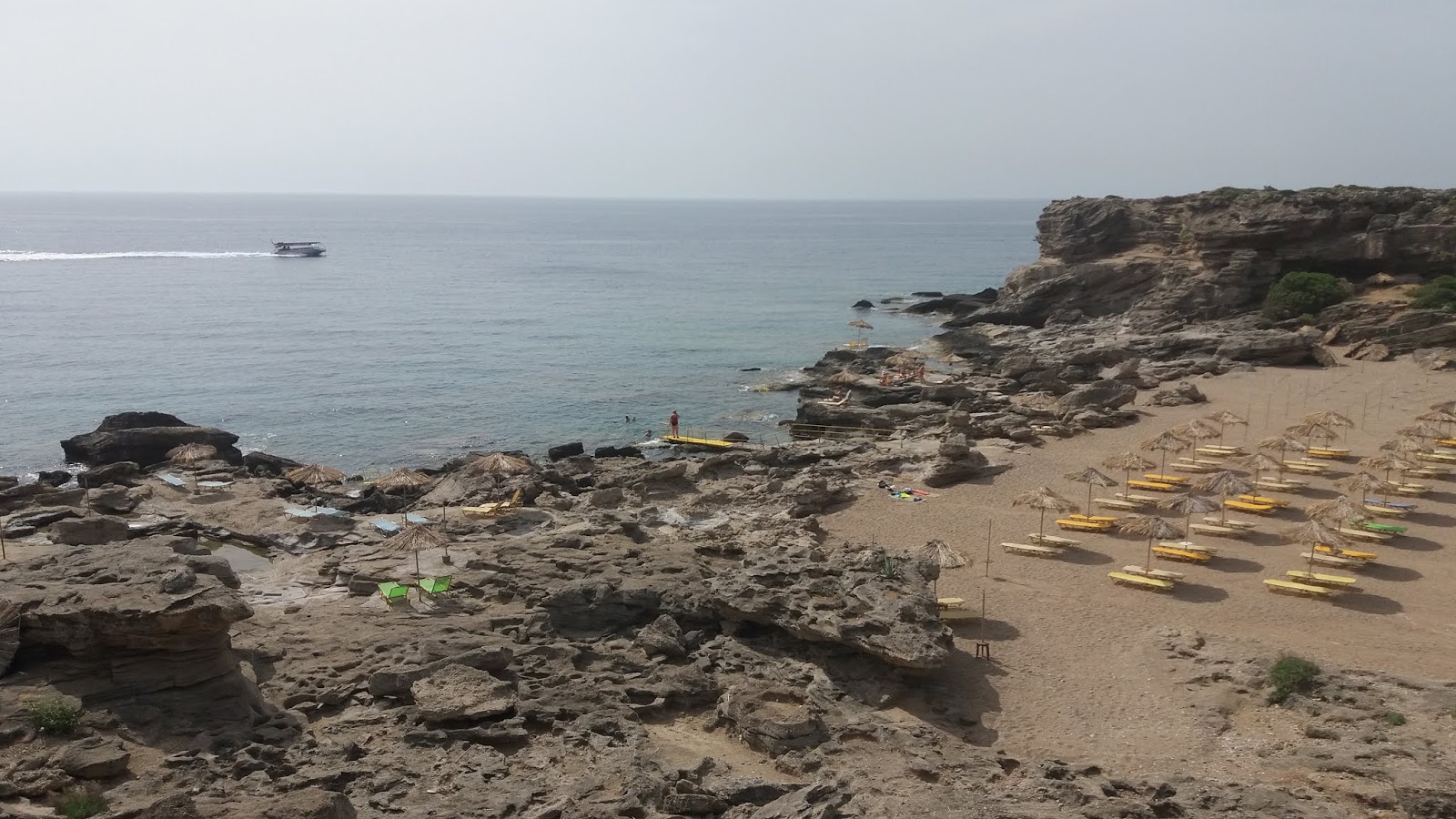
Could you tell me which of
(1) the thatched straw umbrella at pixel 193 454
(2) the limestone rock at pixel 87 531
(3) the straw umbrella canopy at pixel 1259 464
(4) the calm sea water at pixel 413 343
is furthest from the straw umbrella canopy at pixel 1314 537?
(1) the thatched straw umbrella at pixel 193 454

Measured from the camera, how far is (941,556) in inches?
912

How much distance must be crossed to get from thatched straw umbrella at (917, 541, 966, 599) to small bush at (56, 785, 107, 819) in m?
16.2

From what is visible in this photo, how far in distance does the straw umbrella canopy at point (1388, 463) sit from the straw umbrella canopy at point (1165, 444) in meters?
5.34

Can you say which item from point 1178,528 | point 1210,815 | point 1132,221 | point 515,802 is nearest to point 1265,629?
point 1178,528

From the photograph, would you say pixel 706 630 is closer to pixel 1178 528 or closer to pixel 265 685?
pixel 265 685

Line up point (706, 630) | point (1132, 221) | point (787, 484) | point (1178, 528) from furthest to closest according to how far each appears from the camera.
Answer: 1. point (1132, 221)
2. point (787, 484)
3. point (1178, 528)
4. point (706, 630)

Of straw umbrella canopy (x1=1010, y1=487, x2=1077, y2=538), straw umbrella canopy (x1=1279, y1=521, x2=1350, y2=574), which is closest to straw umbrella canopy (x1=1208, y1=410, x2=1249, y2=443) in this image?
straw umbrella canopy (x1=1279, y1=521, x2=1350, y2=574)

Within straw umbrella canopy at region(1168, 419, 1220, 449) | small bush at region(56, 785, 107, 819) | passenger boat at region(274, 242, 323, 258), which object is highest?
passenger boat at region(274, 242, 323, 258)

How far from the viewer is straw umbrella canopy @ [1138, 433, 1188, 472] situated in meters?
34.4

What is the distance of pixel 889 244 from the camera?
193125 mm

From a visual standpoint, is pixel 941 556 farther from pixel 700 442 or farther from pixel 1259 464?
pixel 700 442

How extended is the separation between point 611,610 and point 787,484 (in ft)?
44.3

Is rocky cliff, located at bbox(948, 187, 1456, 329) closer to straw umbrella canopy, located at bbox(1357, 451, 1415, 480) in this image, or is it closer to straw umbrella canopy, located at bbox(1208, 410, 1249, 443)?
straw umbrella canopy, located at bbox(1208, 410, 1249, 443)

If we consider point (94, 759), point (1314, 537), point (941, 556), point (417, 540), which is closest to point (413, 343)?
point (417, 540)
